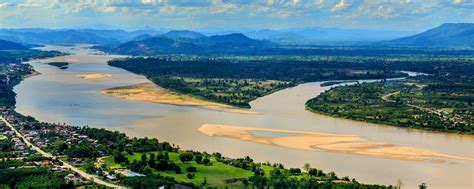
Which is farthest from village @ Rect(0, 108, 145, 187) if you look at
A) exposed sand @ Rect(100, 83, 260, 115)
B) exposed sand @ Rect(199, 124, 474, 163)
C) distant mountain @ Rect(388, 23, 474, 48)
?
distant mountain @ Rect(388, 23, 474, 48)

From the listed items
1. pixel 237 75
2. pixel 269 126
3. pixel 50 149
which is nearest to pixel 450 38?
pixel 237 75

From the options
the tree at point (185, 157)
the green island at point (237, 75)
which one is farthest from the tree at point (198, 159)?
the green island at point (237, 75)

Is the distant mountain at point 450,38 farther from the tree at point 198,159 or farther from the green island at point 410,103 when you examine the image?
the tree at point 198,159

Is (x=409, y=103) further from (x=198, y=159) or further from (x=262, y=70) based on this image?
(x=262, y=70)

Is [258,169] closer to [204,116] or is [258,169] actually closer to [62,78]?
[204,116]

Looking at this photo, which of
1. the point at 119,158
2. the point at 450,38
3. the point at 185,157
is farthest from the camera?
the point at 450,38
